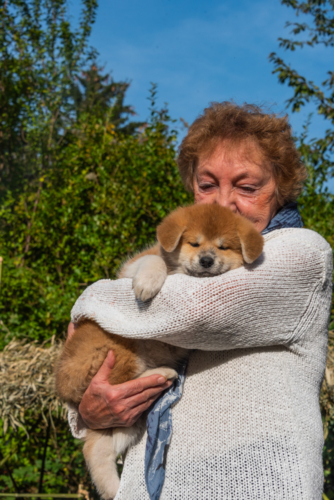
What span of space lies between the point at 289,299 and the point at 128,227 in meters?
2.96

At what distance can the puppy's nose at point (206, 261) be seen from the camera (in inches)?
87.9

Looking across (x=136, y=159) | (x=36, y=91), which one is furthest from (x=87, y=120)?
(x=136, y=159)

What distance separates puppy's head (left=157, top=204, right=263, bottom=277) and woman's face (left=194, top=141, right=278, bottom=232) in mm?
140

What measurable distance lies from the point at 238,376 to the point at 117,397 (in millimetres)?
608

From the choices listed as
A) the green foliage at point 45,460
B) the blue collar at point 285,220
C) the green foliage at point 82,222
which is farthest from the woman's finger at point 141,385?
the green foliage at point 45,460

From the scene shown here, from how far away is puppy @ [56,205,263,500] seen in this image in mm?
2131

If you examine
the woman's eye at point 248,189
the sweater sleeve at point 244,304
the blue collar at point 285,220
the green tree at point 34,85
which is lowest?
the sweater sleeve at point 244,304

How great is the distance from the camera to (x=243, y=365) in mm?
1812

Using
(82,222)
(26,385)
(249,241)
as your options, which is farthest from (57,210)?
(249,241)

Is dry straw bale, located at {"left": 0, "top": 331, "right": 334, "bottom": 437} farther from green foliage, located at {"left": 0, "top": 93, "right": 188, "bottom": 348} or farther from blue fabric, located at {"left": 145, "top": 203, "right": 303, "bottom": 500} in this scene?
blue fabric, located at {"left": 145, "top": 203, "right": 303, "bottom": 500}

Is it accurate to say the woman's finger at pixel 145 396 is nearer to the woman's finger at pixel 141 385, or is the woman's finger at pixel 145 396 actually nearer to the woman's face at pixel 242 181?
the woman's finger at pixel 141 385

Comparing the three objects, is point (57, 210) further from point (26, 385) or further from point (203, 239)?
point (203, 239)

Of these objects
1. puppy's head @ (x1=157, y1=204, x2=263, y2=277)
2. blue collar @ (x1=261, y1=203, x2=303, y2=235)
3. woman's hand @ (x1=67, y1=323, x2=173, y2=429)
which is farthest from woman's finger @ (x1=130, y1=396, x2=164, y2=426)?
blue collar @ (x1=261, y1=203, x2=303, y2=235)

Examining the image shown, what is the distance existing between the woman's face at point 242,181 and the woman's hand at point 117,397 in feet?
3.54
